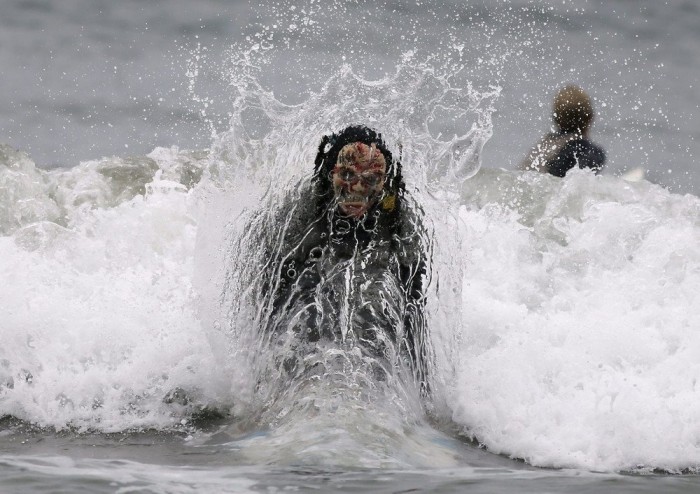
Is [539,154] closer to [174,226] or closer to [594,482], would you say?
[174,226]

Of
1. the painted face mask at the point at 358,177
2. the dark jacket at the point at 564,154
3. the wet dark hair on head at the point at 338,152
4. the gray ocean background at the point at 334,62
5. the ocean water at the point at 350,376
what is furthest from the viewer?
the gray ocean background at the point at 334,62

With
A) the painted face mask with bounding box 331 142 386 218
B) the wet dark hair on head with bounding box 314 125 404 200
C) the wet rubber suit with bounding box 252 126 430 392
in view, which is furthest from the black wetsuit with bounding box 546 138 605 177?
the painted face mask with bounding box 331 142 386 218

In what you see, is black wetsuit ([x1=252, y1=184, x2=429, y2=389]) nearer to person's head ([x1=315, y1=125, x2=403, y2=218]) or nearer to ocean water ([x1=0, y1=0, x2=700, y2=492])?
person's head ([x1=315, y1=125, x2=403, y2=218])

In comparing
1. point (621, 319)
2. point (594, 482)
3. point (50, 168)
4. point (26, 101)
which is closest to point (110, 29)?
point (26, 101)

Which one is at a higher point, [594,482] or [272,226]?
[272,226]

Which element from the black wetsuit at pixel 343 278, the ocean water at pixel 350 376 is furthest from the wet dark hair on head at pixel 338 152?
the ocean water at pixel 350 376

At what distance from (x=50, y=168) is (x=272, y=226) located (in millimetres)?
5247

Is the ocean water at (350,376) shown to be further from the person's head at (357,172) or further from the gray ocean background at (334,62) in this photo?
the gray ocean background at (334,62)

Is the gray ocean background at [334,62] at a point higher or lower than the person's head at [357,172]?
higher

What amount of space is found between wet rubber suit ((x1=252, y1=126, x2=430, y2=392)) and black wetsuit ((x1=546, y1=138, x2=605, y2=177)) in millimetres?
4337

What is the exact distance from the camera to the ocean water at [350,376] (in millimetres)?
5266

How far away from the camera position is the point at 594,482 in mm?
5035

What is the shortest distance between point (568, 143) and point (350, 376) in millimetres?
5147

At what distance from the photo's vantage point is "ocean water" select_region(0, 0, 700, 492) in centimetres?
527
